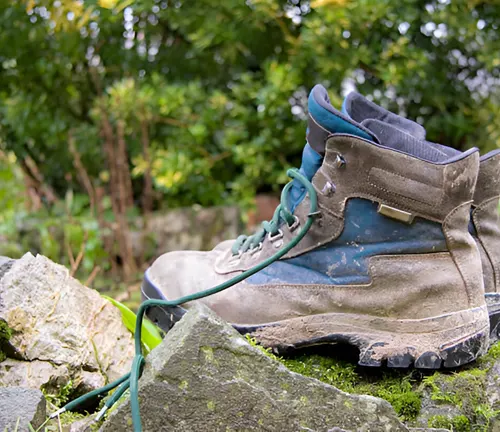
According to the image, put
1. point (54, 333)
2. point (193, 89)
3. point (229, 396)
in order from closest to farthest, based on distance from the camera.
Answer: point (229, 396) < point (54, 333) < point (193, 89)

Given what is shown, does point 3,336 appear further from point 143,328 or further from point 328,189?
point 328,189

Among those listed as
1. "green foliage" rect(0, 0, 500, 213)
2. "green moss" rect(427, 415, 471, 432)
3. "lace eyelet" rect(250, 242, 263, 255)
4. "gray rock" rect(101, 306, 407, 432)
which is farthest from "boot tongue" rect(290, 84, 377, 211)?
"green foliage" rect(0, 0, 500, 213)

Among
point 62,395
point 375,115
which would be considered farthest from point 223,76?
point 62,395

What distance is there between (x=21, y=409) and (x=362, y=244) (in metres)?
0.83

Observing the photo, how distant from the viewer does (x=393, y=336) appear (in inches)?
56.6

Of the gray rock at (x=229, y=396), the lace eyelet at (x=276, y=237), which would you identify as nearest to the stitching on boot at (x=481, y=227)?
the lace eyelet at (x=276, y=237)

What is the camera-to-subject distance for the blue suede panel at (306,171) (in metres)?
1.53

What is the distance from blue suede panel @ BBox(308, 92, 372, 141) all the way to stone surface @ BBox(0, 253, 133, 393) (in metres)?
0.89

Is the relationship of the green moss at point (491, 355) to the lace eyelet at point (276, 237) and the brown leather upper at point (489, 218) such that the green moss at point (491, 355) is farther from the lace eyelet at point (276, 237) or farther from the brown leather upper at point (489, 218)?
the lace eyelet at point (276, 237)

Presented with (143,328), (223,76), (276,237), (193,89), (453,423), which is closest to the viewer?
(453,423)

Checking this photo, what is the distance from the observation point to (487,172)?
1.63 metres

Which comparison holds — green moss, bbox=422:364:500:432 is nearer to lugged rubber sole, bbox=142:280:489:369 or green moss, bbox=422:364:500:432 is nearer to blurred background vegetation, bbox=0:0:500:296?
lugged rubber sole, bbox=142:280:489:369

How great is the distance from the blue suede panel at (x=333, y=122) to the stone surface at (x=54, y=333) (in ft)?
2.92

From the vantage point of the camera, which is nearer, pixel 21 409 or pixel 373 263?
pixel 21 409
